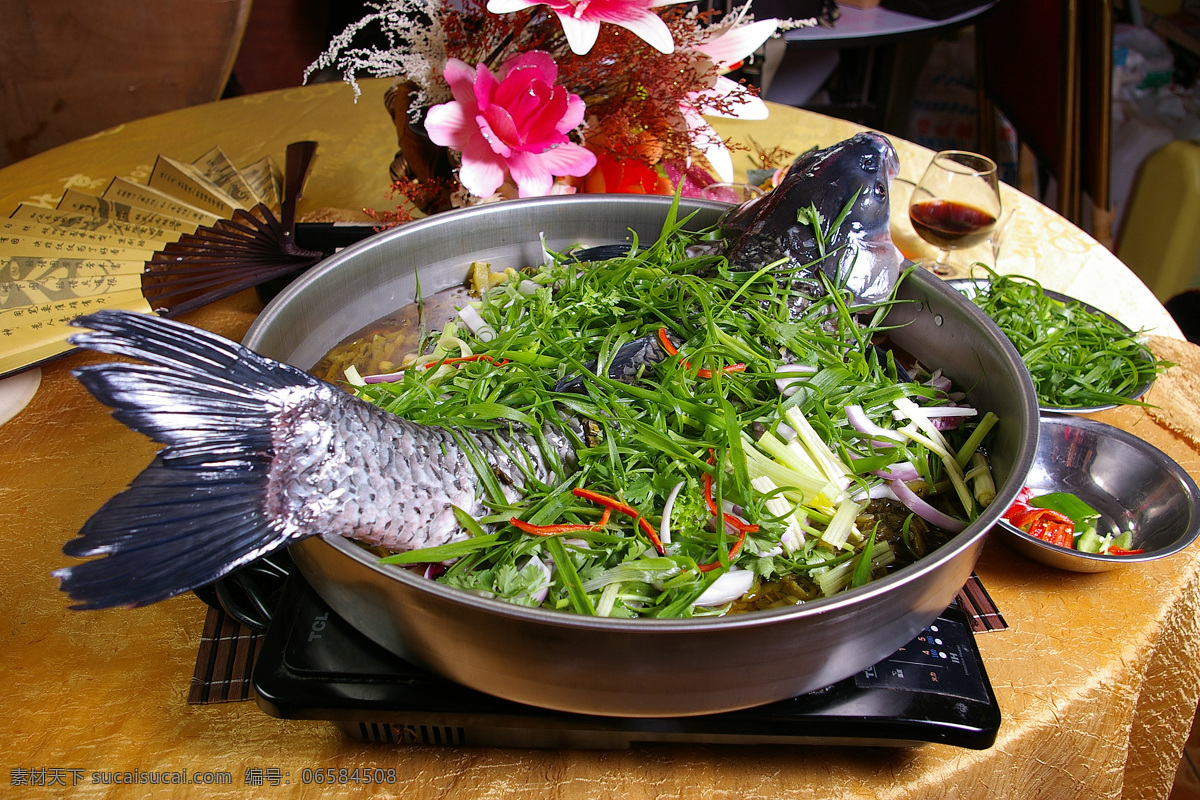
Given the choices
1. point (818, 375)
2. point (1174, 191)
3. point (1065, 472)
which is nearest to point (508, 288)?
point (818, 375)

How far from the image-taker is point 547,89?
45.3 inches

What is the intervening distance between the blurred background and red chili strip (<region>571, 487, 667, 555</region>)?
2.43 meters

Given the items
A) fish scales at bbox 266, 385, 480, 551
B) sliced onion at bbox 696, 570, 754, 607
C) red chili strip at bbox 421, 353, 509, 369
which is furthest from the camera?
red chili strip at bbox 421, 353, 509, 369

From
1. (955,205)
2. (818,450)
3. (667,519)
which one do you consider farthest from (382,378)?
(955,205)

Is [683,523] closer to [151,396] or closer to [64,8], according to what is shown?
[151,396]

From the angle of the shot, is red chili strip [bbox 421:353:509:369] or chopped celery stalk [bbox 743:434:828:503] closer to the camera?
chopped celery stalk [bbox 743:434:828:503]

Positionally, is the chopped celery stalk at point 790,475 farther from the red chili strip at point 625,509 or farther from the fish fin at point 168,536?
the fish fin at point 168,536

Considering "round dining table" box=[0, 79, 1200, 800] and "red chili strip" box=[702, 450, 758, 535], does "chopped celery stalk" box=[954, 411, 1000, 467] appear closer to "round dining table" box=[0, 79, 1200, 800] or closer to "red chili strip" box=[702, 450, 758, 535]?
"round dining table" box=[0, 79, 1200, 800]

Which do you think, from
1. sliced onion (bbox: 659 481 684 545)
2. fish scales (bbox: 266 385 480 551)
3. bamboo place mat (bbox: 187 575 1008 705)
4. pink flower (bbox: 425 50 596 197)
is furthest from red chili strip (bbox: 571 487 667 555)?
pink flower (bbox: 425 50 596 197)

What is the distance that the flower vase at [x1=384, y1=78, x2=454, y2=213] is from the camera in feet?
4.51

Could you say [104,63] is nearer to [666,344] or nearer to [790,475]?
[666,344]

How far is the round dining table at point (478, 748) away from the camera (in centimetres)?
69

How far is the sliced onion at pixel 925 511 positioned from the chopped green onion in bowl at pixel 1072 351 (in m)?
0.35

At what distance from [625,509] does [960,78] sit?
13.2 ft
